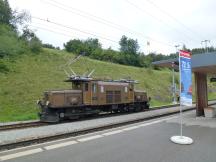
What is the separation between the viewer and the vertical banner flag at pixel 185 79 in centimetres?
976

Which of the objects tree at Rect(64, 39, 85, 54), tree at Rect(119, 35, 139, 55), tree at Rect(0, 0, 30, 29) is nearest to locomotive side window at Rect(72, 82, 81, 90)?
tree at Rect(0, 0, 30, 29)

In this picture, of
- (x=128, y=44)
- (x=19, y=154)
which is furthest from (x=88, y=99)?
(x=128, y=44)

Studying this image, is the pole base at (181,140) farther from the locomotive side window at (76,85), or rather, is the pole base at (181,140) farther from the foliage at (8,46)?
the foliage at (8,46)

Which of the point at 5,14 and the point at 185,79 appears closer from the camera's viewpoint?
the point at 185,79

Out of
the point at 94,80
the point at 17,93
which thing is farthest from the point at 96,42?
the point at 94,80

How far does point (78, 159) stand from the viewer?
7.01 meters

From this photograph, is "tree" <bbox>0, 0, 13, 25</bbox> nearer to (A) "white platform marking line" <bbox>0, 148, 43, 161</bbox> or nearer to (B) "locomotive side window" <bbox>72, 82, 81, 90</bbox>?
(B) "locomotive side window" <bbox>72, 82, 81, 90</bbox>

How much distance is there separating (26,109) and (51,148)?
15062 mm

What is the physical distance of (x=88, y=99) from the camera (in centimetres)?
→ 1853

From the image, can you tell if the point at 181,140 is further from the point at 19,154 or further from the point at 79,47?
the point at 79,47

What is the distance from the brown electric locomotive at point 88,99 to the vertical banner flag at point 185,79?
9041 millimetres

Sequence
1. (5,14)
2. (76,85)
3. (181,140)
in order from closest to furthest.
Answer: (181,140)
(76,85)
(5,14)

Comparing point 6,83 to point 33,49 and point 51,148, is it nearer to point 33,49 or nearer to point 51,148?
point 33,49

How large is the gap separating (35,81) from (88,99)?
41.7ft
